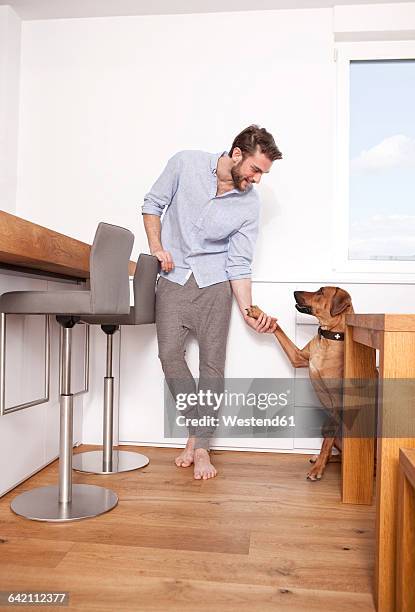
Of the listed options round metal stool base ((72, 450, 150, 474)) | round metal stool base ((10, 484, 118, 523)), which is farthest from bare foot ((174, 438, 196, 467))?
round metal stool base ((10, 484, 118, 523))

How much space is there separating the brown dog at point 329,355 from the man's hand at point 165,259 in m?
0.56

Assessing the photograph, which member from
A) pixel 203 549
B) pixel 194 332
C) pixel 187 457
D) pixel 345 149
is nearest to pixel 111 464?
pixel 187 457

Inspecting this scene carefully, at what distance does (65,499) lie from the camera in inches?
66.6

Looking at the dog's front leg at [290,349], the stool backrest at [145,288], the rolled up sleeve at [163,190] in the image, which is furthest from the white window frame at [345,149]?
the stool backrest at [145,288]

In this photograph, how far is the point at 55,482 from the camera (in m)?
1.96

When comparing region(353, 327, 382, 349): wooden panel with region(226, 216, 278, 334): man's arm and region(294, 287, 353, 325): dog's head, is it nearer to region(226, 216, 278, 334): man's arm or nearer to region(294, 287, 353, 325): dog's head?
region(294, 287, 353, 325): dog's head

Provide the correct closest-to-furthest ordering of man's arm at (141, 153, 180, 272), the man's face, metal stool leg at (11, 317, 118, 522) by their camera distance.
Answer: metal stool leg at (11, 317, 118, 522) → the man's face → man's arm at (141, 153, 180, 272)

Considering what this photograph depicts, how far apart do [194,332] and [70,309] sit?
887 millimetres

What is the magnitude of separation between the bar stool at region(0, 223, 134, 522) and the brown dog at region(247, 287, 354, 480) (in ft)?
2.67

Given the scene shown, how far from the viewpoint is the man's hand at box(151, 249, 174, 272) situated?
2.20m

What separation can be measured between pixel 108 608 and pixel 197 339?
4.38 feet

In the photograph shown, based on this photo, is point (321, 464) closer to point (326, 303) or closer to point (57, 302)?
point (326, 303)

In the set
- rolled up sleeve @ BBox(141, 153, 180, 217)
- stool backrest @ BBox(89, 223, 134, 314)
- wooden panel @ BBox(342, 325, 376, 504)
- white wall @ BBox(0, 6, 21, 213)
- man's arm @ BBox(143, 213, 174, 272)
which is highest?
white wall @ BBox(0, 6, 21, 213)

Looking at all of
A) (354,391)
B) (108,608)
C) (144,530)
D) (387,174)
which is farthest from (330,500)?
(387,174)
